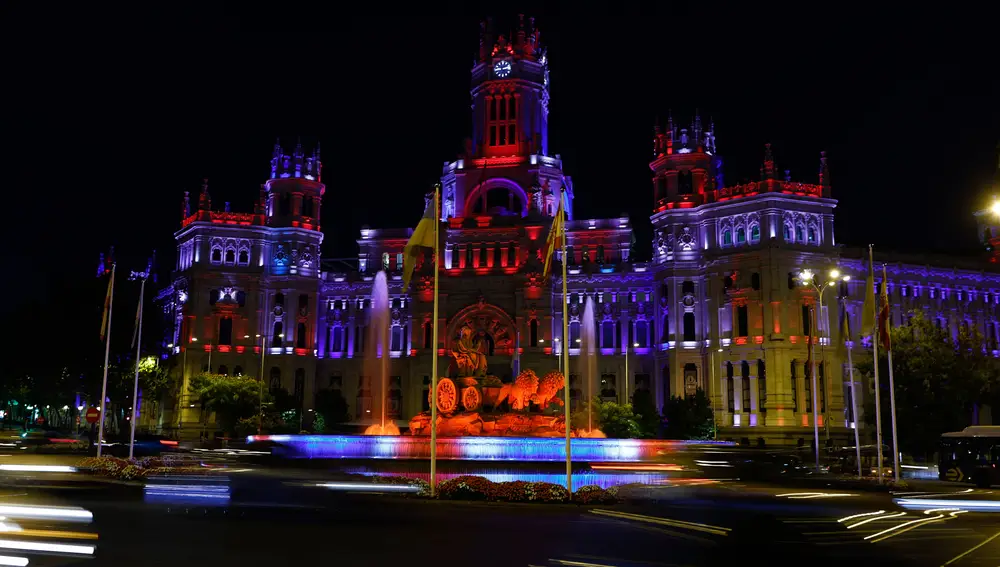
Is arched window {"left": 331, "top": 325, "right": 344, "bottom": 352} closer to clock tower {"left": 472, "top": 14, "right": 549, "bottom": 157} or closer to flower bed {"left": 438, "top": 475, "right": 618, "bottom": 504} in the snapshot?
clock tower {"left": 472, "top": 14, "right": 549, "bottom": 157}

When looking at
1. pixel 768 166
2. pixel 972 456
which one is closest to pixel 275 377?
pixel 768 166

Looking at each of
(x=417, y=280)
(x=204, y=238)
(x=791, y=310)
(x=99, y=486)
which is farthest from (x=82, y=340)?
(x=791, y=310)

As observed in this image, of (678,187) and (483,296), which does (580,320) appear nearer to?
(483,296)

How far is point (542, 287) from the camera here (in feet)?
333

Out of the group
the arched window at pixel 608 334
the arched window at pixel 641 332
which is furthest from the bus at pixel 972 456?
the arched window at pixel 608 334

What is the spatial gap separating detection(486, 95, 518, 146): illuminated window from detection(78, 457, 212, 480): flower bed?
78191mm

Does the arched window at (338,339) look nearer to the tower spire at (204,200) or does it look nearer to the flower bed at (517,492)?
the tower spire at (204,200)

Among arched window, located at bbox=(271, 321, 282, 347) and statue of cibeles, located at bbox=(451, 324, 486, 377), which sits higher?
arched window, located at bbox=(271, 321, 282, 347)

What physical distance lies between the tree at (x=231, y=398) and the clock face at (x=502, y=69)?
52931 millimetres

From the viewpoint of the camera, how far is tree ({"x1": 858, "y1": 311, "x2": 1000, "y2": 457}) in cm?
6294

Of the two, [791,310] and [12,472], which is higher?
[791,310]

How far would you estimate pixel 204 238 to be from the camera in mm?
105750

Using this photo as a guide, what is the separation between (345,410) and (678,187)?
145 feet

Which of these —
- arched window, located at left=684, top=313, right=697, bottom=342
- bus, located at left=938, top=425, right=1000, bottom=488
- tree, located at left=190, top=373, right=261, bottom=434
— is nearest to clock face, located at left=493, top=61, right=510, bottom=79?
arched window, located at left=684, top=313, right=697, bottom=342
